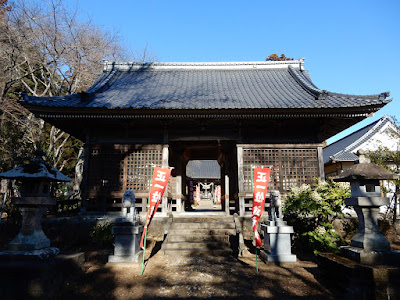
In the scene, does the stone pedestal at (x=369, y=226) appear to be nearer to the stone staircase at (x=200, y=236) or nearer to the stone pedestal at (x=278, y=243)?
the stone pedestal at (x=278, y=243)

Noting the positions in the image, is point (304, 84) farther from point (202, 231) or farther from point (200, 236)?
point (200, 236)

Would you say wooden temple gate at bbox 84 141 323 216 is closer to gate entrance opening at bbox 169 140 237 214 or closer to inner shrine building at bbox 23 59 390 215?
inner shrine building at bbox 23 59 390 215

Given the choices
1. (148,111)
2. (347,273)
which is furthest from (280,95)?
(347,273)

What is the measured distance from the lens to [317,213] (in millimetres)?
6738

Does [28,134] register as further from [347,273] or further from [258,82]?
[347,273]

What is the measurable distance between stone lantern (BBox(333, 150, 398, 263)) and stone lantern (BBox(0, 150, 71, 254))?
5964 millimetres

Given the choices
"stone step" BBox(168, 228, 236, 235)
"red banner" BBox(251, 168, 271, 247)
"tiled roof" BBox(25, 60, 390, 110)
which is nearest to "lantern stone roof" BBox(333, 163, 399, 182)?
"red banner" BBox(251, 168, 271, 247)

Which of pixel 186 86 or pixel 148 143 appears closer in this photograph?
pixel 148 143

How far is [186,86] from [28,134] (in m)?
12.5

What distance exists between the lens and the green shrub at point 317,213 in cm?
662

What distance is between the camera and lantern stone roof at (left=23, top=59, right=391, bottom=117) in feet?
28.0

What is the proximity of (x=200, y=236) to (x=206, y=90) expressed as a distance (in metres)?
6.61

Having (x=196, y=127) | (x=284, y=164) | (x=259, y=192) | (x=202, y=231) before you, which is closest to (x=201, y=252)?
(x=202, y=231)

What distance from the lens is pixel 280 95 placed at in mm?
10414
